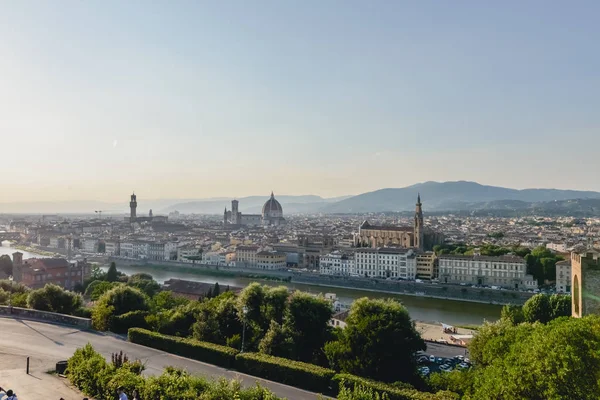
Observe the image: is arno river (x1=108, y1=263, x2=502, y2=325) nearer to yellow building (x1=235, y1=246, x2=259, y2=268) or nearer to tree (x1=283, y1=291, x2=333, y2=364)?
yellow building (x1=235, y1=246, x2=259, y2=268)

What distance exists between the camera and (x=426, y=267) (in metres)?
45.4

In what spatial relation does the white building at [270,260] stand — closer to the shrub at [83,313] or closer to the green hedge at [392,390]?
the shrub at [83,313]

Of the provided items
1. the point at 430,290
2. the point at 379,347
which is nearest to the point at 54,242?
the point at 430,290

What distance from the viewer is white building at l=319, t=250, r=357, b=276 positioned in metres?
49.3

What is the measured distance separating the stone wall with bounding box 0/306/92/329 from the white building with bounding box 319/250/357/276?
3637 cm

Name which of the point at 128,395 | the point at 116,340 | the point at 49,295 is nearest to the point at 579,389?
the point at 128,395

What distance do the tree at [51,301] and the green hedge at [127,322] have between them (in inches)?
113

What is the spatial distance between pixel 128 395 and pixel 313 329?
6.87 m

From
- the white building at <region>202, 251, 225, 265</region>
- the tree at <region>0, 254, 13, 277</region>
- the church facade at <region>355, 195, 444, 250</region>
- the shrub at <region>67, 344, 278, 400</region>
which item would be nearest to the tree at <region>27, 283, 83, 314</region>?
the shrub at <region>67, 344, 278, 400</region>

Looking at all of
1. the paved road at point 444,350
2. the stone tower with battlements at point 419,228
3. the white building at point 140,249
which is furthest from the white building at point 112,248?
the paved road at point 444,350

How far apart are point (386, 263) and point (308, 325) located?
34.6 metres

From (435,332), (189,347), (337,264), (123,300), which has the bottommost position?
(435,332)

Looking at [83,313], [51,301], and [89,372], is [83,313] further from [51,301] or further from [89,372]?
[89,372]

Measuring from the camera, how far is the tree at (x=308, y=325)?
12836mm
